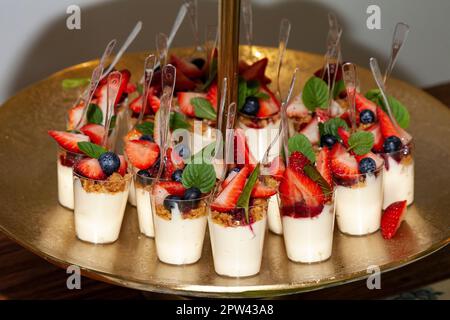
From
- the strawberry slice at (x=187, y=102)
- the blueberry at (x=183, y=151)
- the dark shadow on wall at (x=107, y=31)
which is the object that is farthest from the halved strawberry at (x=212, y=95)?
the dark shadow on wall at (x=107, y=31)

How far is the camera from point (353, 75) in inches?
63.8

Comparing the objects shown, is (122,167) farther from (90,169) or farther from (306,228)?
(306,228)

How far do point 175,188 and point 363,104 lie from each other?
42 centimetres

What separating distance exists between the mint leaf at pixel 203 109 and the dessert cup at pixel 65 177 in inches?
8.8

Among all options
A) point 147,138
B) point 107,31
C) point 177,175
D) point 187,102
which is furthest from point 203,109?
point 107,31

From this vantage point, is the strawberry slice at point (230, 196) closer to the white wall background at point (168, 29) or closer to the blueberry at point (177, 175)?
the blueberry at point (177, 175)

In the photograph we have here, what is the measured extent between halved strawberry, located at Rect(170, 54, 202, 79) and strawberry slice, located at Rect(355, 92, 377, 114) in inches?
12.6

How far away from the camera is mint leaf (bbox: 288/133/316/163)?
5.13 feet

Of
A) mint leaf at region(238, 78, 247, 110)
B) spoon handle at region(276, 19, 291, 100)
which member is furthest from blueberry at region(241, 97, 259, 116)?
spoon handle at region(276, 19, 291, 100)

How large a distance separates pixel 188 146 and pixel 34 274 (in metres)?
0.45

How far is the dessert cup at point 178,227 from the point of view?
1.49 meters

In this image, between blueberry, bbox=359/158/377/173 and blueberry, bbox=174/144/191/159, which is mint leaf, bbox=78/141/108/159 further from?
blueberry, bbox=359/158/377/173

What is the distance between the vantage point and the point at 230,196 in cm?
146
